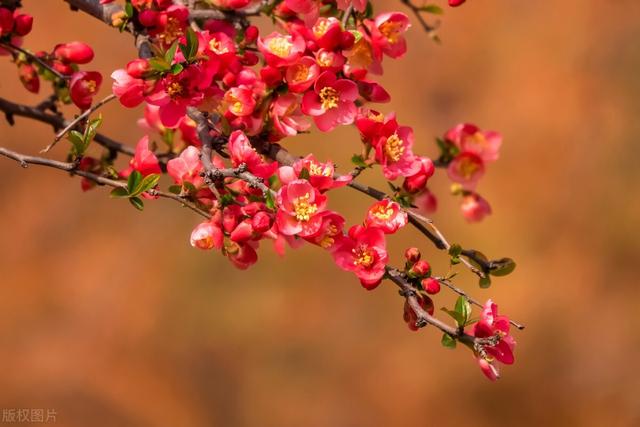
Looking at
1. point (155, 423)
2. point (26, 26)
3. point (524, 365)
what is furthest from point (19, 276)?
point (26, 26)

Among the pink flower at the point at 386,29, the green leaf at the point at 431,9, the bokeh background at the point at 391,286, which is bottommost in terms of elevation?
the bokeh background at the point at 391,286

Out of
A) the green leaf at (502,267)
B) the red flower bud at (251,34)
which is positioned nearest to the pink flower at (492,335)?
the green leaf at (502,267)

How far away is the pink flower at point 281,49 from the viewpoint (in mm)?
830

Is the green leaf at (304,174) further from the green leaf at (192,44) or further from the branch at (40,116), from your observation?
the branch at (40,116)

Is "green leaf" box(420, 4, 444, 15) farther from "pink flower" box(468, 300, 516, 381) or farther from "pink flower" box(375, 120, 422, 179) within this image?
"pink flower" box(468, 300, 516, 381)

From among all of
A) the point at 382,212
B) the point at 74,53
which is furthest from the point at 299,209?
the point at 74,53

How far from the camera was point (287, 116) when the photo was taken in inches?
34.4

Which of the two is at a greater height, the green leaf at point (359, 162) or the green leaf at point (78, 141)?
the green leaf at point (359, 162)

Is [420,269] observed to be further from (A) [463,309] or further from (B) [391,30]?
(B) [391,30]

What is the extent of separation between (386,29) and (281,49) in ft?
0.54

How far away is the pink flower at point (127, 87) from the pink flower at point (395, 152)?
0.26m

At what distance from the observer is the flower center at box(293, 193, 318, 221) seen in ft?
2.44

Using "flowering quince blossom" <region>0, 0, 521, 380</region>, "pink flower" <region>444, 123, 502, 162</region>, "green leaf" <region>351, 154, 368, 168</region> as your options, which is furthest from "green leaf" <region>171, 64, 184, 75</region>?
"pink flower" <region>444, 123, 502, 162</region>

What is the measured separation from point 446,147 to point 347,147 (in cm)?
148
